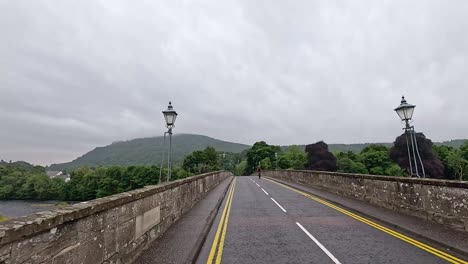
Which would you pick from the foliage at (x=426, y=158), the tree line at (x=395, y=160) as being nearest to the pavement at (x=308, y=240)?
the tree line at (x=395, y=160)

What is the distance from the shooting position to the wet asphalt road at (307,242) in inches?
249

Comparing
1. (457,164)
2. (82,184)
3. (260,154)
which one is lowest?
(82,184)

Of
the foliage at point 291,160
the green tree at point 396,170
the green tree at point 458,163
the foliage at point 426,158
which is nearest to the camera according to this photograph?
the foliage at point 426,158

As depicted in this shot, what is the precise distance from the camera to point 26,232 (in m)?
3.22

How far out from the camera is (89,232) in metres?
4.64

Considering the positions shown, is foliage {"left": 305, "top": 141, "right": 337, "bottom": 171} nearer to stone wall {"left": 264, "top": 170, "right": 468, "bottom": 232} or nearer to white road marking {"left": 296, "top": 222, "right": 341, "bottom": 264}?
stone wall {"left": 264, "top": 170, "right": 468, "bottom": 232}

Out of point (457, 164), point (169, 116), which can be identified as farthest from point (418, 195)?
point (457, 164)

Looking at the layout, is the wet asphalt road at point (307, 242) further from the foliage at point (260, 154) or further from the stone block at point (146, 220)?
the foliage at point (260, 154)

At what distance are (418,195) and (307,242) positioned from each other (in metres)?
5.07

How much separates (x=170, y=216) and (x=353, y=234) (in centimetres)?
574

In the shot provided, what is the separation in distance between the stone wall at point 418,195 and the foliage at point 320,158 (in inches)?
2591

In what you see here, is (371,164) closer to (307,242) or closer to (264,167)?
(264,167)

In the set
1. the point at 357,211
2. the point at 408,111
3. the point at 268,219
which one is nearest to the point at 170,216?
the point at 268,219

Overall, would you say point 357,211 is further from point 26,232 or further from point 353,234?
point 26,232
